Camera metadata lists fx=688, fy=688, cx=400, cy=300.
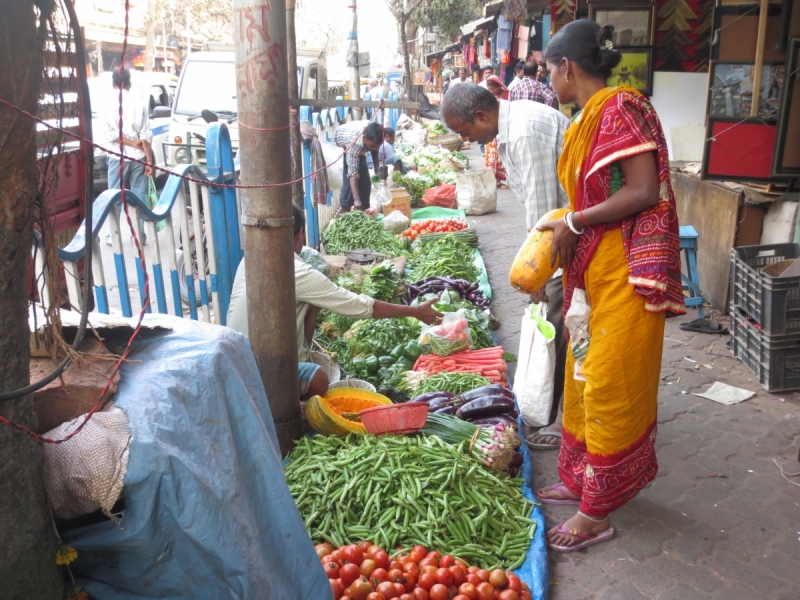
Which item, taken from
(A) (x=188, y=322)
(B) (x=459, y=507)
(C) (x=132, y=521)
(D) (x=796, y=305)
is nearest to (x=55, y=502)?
(C) (x=132, y=521)

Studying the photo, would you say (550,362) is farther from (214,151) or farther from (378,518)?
(214,151)

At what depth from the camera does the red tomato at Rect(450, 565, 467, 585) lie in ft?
9.20

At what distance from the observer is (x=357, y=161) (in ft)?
Result: 31.6

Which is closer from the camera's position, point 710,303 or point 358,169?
point 710,303

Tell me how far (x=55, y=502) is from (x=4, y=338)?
0.42 meters

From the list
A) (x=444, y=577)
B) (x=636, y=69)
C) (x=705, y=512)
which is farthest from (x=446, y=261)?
(x=444, y=577)

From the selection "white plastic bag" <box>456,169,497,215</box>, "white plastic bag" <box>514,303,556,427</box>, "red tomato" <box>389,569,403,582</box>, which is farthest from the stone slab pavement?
"white plastic bag" <box>456,169,497,215</box>

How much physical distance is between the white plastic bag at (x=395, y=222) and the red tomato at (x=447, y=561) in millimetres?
6893

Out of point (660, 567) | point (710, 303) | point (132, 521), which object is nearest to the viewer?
point (132, 521)

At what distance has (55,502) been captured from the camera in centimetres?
158

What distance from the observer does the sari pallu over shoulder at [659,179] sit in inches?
108

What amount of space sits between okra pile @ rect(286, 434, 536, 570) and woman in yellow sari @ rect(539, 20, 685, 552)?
1.39 ft

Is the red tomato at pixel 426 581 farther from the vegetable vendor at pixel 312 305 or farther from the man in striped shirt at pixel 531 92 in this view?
the man in striped shirt at pixel 531 92

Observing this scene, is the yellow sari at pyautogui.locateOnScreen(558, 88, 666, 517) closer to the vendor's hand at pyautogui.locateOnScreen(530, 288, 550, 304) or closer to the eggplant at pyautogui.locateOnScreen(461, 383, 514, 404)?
the vendor's hand at pyautogui.locateOnScreen(530, 288, 550, 304)
